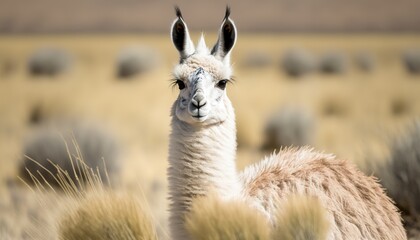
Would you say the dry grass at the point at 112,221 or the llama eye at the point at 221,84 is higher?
the llama eye at the point at 221,84

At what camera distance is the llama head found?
13.8 feet

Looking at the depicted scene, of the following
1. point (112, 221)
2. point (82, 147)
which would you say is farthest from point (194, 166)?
point (82, 147)

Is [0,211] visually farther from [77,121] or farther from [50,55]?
[50,55]

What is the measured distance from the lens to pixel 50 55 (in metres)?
32.7

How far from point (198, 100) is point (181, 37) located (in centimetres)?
58

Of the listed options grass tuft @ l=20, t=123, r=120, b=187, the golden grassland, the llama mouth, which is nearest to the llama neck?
the llama mouth

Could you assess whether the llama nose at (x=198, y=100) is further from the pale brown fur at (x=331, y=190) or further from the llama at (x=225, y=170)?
the pale brown fur at (x=331, y=190)

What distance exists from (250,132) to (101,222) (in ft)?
36.2

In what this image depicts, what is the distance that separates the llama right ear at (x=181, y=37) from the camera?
456cm

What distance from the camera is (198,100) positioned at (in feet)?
13.6

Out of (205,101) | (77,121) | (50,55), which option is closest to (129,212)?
(205,101)

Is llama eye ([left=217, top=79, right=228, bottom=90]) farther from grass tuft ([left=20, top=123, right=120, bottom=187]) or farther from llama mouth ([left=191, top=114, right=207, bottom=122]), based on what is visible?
grass tuft ([left=20, top=123, right=120, bottom=187])

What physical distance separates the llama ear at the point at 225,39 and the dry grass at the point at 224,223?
908mm

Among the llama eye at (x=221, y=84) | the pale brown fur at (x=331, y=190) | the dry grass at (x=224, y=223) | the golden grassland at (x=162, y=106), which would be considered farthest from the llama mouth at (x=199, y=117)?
the golden grassland at (x=162, y=106)
